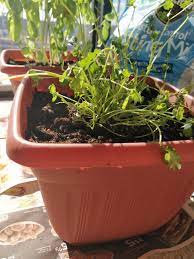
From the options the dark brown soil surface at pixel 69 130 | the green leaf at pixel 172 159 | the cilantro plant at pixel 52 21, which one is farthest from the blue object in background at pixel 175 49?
the green leaf at pixel 172 159

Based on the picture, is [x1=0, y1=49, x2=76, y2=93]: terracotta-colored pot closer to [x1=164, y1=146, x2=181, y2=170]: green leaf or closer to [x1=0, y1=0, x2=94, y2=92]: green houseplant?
[x1=0, y1=0, x2=94, y2=92]: green houseplant

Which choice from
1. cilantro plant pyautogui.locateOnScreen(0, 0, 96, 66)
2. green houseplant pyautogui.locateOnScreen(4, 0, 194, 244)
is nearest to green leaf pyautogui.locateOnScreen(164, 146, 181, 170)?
green houseplant pyautogui.locateOnScreen(4, 0, 194, 244)

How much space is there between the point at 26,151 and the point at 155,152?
164 millimetres

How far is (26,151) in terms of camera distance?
0.37 metres

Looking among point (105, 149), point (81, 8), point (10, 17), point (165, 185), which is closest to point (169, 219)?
point (165, 185)

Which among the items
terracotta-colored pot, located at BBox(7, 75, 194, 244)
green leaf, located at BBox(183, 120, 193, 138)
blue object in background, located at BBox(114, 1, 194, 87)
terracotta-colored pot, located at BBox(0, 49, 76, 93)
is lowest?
terracotta-colored pot, located at BBox(7, 75, 194, 244)

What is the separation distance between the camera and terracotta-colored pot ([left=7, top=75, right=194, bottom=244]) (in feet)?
1.25

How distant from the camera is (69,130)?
49 cm

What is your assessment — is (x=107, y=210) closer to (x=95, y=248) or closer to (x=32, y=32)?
(x=95, y=248)

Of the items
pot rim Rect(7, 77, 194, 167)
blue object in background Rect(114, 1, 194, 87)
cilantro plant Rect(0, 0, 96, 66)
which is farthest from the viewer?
blue object in background Rect(114, 1, 194, 87)

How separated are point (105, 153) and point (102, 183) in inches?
2.7

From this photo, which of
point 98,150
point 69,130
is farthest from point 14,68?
point 98,150

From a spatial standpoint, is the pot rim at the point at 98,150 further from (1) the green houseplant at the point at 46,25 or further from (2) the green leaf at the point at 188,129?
(1) the green houseplant at the point at 46,25

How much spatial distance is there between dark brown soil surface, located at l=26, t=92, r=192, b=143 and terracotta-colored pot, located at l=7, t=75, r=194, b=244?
3cm
